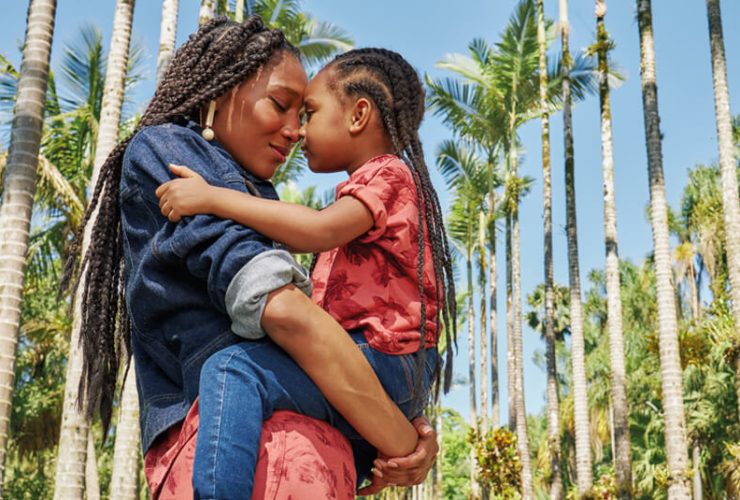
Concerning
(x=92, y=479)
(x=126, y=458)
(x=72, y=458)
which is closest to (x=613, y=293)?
(x=92, y=479)

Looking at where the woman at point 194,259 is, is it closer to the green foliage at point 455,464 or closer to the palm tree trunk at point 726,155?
the palm tree trunk at point 726,155

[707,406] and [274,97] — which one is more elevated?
[707,406]

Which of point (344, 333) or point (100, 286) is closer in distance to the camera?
point (344, 333)

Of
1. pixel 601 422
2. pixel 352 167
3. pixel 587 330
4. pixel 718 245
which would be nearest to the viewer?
pixel 352 167

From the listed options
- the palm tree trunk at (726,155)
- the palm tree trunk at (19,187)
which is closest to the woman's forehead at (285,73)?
the palm tree trunk at (19,187)

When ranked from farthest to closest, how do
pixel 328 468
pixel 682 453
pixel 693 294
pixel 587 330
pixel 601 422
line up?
pixel 587 330
pixel 601 422
pixel 693 294
pixel 682 453
pixel 328 468

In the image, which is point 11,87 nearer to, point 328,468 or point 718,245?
point 328,468

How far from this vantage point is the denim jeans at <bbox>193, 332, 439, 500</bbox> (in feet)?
5.10

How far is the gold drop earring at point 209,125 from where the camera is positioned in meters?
1.96

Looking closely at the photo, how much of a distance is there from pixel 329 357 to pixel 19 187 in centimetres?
575

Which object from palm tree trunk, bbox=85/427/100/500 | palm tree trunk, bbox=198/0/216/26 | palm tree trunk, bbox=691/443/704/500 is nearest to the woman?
palm tree trunk, bbox=198/0/216/26

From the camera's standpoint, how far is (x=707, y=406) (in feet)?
83.9

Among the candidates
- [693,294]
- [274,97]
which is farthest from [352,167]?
[693,294]

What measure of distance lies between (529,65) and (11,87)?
14595mm
